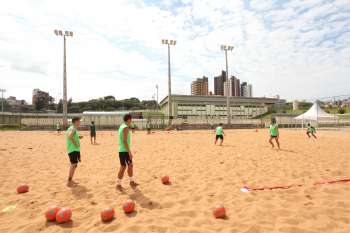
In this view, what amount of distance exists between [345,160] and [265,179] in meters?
4.62

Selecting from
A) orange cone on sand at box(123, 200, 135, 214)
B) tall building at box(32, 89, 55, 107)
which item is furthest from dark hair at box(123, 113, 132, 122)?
tall building at box(32, 89, 55, 107)

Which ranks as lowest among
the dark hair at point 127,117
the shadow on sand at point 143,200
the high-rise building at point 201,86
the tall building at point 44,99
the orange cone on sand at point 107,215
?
the shadow on sand at point 143,200

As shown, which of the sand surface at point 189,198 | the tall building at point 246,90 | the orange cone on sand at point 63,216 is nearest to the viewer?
the sand surface at point 189,198

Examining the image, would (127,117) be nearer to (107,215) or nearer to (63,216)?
(107,215)

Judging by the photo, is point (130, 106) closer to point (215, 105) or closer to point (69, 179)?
point (215, 105)

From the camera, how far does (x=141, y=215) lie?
14.3ft

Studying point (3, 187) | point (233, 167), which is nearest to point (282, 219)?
point (233, 167)

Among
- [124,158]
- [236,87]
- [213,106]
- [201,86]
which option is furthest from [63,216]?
[201,86]

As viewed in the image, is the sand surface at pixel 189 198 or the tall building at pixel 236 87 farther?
the tall building at pixel 236 87

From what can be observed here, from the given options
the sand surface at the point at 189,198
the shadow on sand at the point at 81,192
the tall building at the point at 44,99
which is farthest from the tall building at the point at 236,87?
the shadow on sand at the point at 81,192

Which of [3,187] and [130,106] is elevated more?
[130,106]

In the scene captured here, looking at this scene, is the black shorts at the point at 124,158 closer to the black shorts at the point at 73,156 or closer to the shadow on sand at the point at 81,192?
the shadow on sand at the point at 81,192

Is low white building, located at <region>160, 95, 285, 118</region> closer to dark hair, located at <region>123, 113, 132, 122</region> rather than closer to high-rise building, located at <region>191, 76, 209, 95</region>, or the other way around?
high-rise building, located at <region>191, 76, 209, 95</region>

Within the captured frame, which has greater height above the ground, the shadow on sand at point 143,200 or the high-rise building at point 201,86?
the high-rise building at point 201,86
